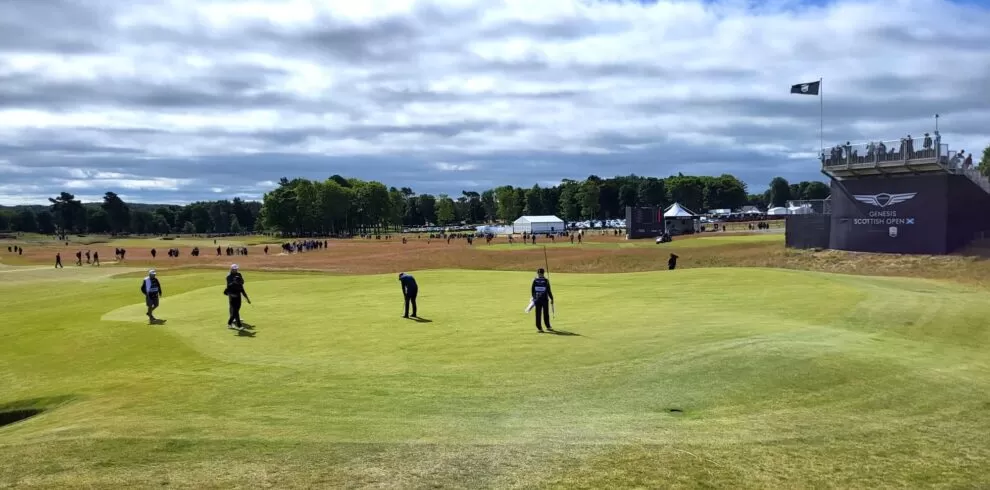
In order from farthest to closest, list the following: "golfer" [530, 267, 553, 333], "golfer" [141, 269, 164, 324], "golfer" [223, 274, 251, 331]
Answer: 1. "golfer" [141, 269, 164, 324]
2. "golfer" [223, 274, 251, 331]
3. "golfer" [530, 267, 553, 333]

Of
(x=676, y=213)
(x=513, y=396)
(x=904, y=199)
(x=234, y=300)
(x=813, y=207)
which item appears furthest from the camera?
(x=676, y=213)

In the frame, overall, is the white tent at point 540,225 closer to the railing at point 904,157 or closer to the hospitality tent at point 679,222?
the hospitality tent at point 679,222

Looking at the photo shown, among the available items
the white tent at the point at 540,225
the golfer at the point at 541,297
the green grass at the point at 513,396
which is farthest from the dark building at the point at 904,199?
the white tent at the point at 540,225

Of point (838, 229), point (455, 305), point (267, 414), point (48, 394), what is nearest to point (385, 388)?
point (267, 414)

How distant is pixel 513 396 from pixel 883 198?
159ft

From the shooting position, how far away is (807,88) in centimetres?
5312

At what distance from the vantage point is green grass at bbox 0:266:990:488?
942 centimetres

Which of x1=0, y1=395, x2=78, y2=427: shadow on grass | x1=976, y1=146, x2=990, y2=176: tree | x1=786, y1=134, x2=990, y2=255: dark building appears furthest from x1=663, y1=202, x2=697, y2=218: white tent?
x1=0, y1=395, x2=78, y2=427: shadow on grass

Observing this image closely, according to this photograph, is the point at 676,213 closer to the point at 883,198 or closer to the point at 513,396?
the point at 883,198

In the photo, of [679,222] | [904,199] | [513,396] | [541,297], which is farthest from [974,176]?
[679,222]

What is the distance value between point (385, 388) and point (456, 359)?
333cm

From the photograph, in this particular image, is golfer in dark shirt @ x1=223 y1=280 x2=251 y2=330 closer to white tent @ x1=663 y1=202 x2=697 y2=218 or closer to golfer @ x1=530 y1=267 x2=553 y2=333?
golfer @ x1=530 y1=267 x2=553 y2=333

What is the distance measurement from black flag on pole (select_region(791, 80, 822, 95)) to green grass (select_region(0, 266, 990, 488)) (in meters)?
27.4

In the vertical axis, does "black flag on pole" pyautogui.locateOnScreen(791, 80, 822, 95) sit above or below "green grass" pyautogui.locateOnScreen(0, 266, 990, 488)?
above
